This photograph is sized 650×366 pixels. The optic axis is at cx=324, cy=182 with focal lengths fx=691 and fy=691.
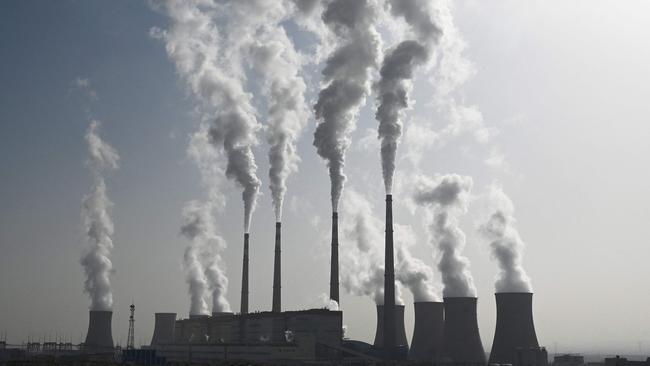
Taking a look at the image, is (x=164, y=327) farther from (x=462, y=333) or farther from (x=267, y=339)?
(x=462, y=333)

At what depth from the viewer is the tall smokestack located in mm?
61656

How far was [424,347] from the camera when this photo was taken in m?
64.2

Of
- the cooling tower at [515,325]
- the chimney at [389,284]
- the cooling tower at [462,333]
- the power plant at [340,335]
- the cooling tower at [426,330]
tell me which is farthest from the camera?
the cooling tower at [426,330]

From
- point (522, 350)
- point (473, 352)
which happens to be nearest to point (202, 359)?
point (473, 352)

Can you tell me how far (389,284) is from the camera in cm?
6166

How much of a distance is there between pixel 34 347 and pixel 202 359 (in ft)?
154

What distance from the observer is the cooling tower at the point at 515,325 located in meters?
54.0

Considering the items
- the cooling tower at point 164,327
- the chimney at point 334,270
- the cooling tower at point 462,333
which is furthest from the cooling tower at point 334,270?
the cooling tower at point 164,327

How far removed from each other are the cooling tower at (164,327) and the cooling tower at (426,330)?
4023 centimetres

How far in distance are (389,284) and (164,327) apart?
4386cm

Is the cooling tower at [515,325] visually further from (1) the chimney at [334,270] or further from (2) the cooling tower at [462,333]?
(1) the chimney at [334,270]

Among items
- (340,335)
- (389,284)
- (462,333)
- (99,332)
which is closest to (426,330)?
(389,284)

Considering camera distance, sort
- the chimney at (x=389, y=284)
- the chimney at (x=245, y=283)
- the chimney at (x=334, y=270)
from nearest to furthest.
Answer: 1. the chimney at (x=389, y=284)
2. the chimney at (x=334, y=270)
3. the chimney at (x=245, y=283)

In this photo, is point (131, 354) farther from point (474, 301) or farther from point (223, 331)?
point (474, 301)
